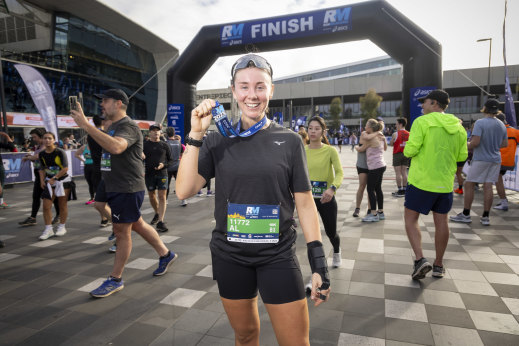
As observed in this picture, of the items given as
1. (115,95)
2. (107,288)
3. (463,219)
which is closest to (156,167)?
(115,95)

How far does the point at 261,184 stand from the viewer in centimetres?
151

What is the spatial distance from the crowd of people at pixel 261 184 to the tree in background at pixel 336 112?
1775 inches

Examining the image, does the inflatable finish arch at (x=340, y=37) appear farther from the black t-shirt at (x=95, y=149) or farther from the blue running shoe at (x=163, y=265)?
the blue running shoe at (x=163, y=265)

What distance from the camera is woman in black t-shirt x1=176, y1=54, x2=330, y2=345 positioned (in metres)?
1.49

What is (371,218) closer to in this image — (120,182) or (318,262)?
(120,182)

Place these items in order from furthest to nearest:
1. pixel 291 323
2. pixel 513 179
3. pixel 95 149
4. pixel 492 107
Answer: pixel 513 179 < pixel 492 107 < pixel 95 149 < pixel 291 323

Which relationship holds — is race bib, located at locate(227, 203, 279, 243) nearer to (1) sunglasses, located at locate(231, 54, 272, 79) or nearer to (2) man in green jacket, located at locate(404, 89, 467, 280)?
(1) sunglasses, located at locate(231, 54, 272, 79)

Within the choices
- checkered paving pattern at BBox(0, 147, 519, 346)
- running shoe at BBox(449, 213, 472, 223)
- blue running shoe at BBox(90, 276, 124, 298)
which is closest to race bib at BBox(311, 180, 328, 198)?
checkered paving pattern at BBox(0, 147, 519, 346)

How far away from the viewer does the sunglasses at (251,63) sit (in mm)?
1572

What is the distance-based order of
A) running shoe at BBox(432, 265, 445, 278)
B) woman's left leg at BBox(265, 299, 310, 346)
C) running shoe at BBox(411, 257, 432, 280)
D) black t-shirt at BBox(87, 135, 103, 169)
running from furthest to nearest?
black t-shirt at BBox(87, 135, 103, 169) < running shoe at BBox(432, 265, 445, 278) < running shoe at BBox(411, 257, 432, 280) < woman's left leg at BBox(265, 299, 310, 346)

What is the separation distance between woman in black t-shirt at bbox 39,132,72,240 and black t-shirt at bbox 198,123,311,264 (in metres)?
4.97

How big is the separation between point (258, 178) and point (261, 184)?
0.11 ft

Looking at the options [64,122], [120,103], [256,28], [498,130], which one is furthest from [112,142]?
[64,122]

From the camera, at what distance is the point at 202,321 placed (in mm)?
2742
